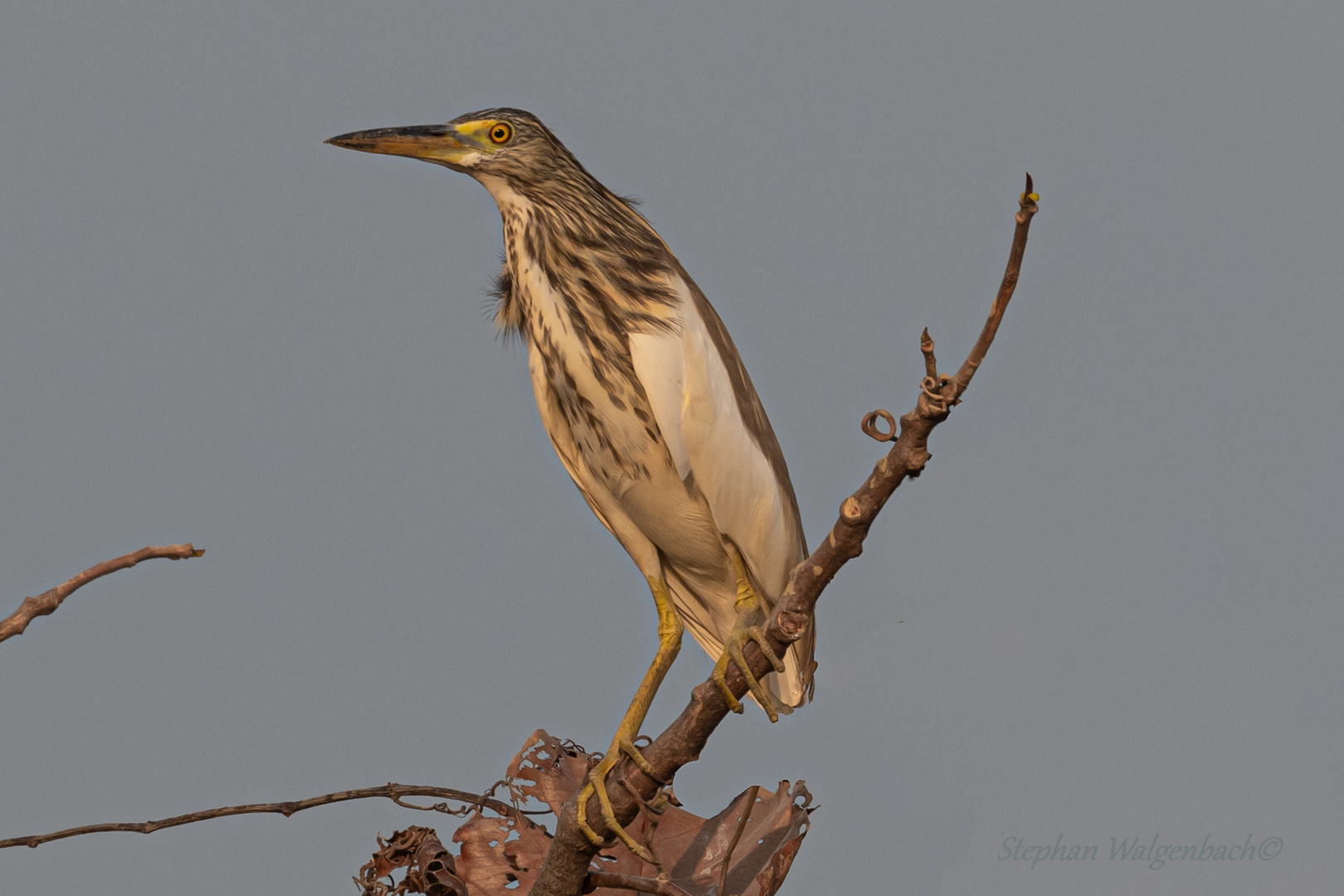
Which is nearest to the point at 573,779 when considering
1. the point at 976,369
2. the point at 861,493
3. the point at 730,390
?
the point at 730,390

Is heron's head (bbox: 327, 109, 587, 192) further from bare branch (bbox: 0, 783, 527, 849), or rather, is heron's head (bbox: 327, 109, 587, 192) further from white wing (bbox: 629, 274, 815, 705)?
bare branch (bbox: 0, 783, 527, 849)

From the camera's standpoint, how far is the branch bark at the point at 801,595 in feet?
7.07

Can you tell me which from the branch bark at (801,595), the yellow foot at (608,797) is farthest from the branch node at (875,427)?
the yellow foot at (608,797)

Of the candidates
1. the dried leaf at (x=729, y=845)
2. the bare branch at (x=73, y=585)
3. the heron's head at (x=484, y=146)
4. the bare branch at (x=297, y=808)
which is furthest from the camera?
the heron's head at (x=484, y=146)

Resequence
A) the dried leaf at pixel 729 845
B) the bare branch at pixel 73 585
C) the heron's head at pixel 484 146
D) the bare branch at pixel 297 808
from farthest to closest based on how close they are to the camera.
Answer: the heron's head at pixel 484 146
the dried leaf at pixel 729 845
the bare branch at pixel 297 808
the bare branch at pixel 73 585

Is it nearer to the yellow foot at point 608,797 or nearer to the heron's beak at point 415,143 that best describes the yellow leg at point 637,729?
the yellow foot at point 608,797

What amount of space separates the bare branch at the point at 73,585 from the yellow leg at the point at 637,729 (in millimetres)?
1247

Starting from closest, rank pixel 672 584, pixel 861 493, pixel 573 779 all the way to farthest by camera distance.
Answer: pixel 861 493 < pixel 573 779 < pixel 672 584

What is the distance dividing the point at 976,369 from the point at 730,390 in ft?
3.49

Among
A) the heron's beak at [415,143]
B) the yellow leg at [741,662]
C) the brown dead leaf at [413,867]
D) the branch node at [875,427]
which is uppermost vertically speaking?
the heron's beak at [415,143]

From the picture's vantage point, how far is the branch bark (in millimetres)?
2156

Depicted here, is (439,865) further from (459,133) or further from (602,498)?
(459,133)

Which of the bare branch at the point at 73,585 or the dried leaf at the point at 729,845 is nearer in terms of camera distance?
the bare branch at the point at 73,585

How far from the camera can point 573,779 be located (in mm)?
3258
